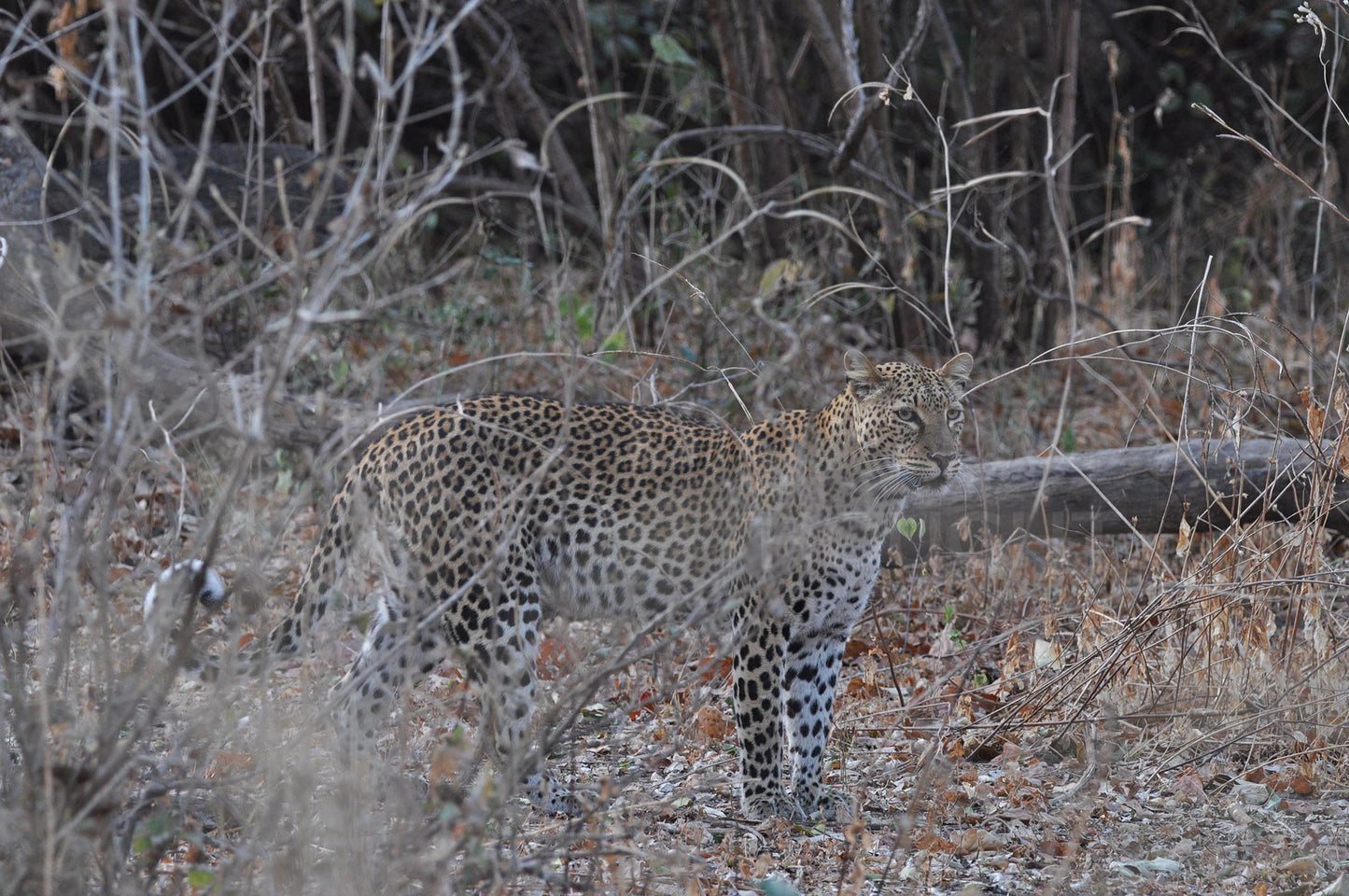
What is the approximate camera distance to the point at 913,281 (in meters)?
10.1

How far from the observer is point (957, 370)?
18.4ft

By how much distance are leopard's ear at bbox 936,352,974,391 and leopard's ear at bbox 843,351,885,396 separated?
264 mm

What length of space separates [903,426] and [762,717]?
1.13 metres

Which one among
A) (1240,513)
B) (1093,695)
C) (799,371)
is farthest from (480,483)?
(799,371)

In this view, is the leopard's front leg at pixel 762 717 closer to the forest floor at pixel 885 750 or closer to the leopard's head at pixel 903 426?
the forest floor at pixel 885 750

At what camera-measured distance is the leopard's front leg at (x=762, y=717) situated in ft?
16.9

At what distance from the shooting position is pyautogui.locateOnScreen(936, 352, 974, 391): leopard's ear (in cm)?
550

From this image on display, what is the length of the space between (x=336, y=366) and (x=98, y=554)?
5.76m

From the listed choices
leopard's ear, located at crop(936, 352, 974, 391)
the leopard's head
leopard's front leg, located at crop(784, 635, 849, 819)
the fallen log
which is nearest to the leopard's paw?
leopard's front leg, located at crop(784, 635, 849, 819)

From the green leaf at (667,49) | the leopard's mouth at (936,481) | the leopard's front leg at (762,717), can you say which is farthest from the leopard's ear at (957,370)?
the green leaf at (667,49)

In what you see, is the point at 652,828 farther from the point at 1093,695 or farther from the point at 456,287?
the point at 456,287

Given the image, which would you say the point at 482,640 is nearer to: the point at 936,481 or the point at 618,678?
the point at 618,678

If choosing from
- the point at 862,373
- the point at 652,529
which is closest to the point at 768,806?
the point at 652,529

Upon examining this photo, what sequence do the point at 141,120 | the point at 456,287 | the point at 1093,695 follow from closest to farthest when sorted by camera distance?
the point at 141,120, the point at 1093,695, the point at 456,287
